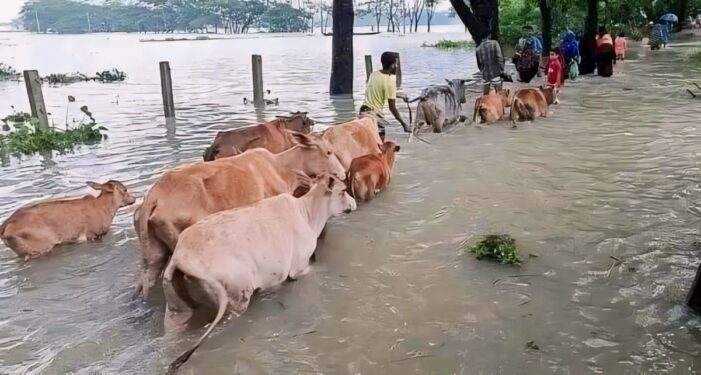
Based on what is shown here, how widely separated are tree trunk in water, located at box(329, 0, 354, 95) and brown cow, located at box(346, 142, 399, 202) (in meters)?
9.28

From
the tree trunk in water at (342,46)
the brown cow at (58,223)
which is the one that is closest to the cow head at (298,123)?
the brown cow at (58,223)

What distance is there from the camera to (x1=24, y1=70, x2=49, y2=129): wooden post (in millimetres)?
11531

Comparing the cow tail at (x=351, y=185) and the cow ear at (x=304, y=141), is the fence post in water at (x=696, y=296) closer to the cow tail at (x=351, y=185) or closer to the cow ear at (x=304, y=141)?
the cow ear at (x=304, y=141)

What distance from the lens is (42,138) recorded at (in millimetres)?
10789

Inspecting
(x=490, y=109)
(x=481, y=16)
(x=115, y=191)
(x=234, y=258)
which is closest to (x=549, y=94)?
(x=490, y=109)

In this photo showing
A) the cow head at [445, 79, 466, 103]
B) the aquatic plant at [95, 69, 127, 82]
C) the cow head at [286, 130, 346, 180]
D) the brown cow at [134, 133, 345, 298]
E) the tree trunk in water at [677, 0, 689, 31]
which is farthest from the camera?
the tree trunk in water at [677, 0, 689, 31]

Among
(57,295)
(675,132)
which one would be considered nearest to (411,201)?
(57,295)

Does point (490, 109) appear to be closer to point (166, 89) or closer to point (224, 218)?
point (166, 89)

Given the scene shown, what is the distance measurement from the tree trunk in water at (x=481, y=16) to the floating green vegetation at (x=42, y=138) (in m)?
12.4

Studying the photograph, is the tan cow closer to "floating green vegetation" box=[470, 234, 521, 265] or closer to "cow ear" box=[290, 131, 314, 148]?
"cow ear" box=[290, 131, 314, 148]

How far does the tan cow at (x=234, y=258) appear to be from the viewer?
4.10 meters

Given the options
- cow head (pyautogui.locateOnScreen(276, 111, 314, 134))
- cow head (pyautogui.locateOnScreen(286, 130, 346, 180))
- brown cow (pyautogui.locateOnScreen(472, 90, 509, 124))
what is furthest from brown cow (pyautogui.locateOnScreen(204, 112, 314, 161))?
brown cow (pyautogui.locateOnScreen(472, 90, 509, 124))

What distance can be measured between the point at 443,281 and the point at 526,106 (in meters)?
7.79

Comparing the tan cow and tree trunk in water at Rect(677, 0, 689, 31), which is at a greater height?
tree trunk in water at Rect(677, 0, 689, 31)
